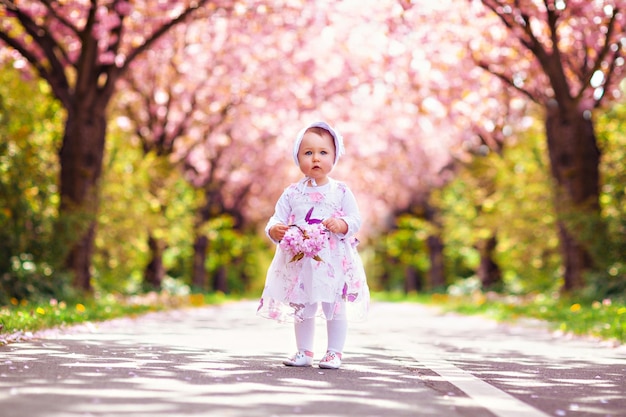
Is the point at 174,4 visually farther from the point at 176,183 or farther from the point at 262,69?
the point at 176,183

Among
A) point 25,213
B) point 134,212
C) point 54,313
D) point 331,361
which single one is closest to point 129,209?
point 134,212

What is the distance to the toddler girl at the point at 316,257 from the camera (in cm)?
742

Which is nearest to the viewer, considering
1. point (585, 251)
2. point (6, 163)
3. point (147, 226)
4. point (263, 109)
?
point (6, 163)

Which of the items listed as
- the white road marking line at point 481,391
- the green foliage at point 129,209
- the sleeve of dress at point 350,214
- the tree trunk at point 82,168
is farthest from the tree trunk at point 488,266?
the sleeve of dress at point 350,214

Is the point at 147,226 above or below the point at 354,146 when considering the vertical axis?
below

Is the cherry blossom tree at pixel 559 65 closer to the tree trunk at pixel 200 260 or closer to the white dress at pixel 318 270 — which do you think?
the white dress at pixel 318 270

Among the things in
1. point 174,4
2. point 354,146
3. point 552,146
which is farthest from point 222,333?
point 354,146

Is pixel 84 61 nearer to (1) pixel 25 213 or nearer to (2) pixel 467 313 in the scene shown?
(1) pixel 25 213

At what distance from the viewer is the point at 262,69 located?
2439 cm

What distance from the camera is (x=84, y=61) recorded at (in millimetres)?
16656

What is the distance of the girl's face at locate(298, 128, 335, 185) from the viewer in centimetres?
764

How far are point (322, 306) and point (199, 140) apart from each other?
68.5 feet

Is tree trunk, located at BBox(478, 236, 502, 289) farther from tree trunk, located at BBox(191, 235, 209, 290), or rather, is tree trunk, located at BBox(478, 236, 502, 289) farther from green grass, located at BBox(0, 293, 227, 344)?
green grass, located at BBox(0, 293, 227, 344)

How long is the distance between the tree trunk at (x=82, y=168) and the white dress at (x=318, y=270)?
9.60 meters
